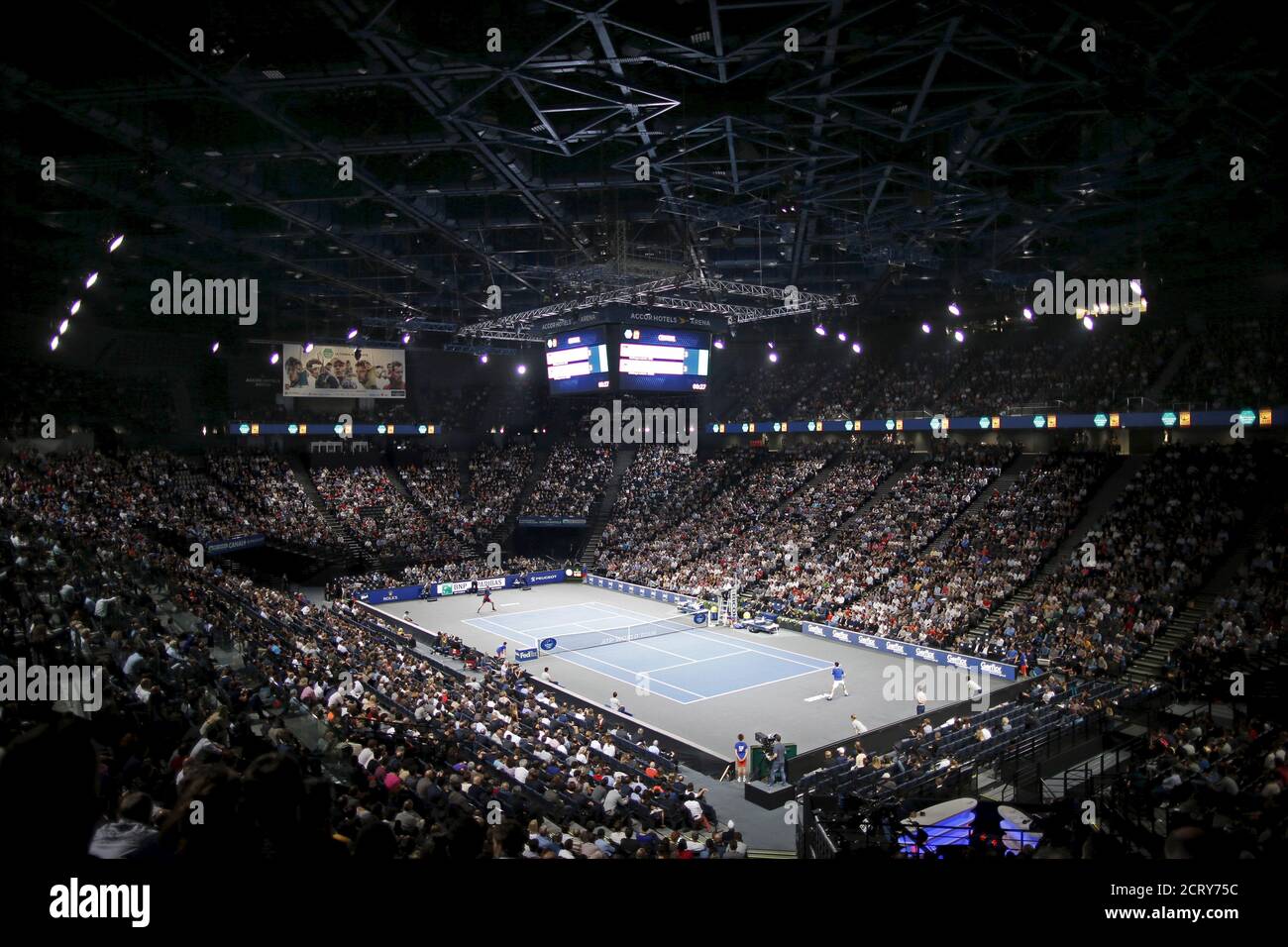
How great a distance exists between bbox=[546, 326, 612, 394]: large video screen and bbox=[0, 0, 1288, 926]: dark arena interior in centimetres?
24

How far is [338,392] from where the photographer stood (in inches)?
1694

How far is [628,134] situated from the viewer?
18.0m

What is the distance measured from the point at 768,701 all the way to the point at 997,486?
1880cm

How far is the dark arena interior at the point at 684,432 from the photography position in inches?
389

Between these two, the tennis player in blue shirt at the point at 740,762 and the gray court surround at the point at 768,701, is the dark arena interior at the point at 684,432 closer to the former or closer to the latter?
the tennis player in blue shirt at the point at 740,762

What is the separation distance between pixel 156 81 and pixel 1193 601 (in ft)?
98.7

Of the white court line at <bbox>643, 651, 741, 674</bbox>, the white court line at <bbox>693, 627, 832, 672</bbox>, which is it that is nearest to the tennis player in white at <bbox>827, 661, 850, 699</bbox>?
the white court line at <bbox>693, 627, 832, 672</bbox>

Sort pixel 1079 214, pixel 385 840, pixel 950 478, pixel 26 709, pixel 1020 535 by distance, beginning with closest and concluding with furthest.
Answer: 1. pixel 385 840
2. pixel 26 709
3. pixel 1079 214
4. pixel 1020 535
5. pixel 950 478

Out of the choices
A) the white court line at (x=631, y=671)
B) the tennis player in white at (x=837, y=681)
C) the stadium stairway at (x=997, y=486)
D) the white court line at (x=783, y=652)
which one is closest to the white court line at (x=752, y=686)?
the white court line at (x=631, y=671)

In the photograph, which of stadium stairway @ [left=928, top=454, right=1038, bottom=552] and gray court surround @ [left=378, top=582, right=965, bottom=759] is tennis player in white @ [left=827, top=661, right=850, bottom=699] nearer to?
gray court surround @ [left=378, top=582, right=965, bottom=759]

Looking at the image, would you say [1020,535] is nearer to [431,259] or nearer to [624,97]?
[624,97]

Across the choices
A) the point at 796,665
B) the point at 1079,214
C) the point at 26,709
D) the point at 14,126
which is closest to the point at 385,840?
the point at 26,709

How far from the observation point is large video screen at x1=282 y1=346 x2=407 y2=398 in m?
41.4

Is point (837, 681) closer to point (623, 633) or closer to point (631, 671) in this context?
point (631, 671)
